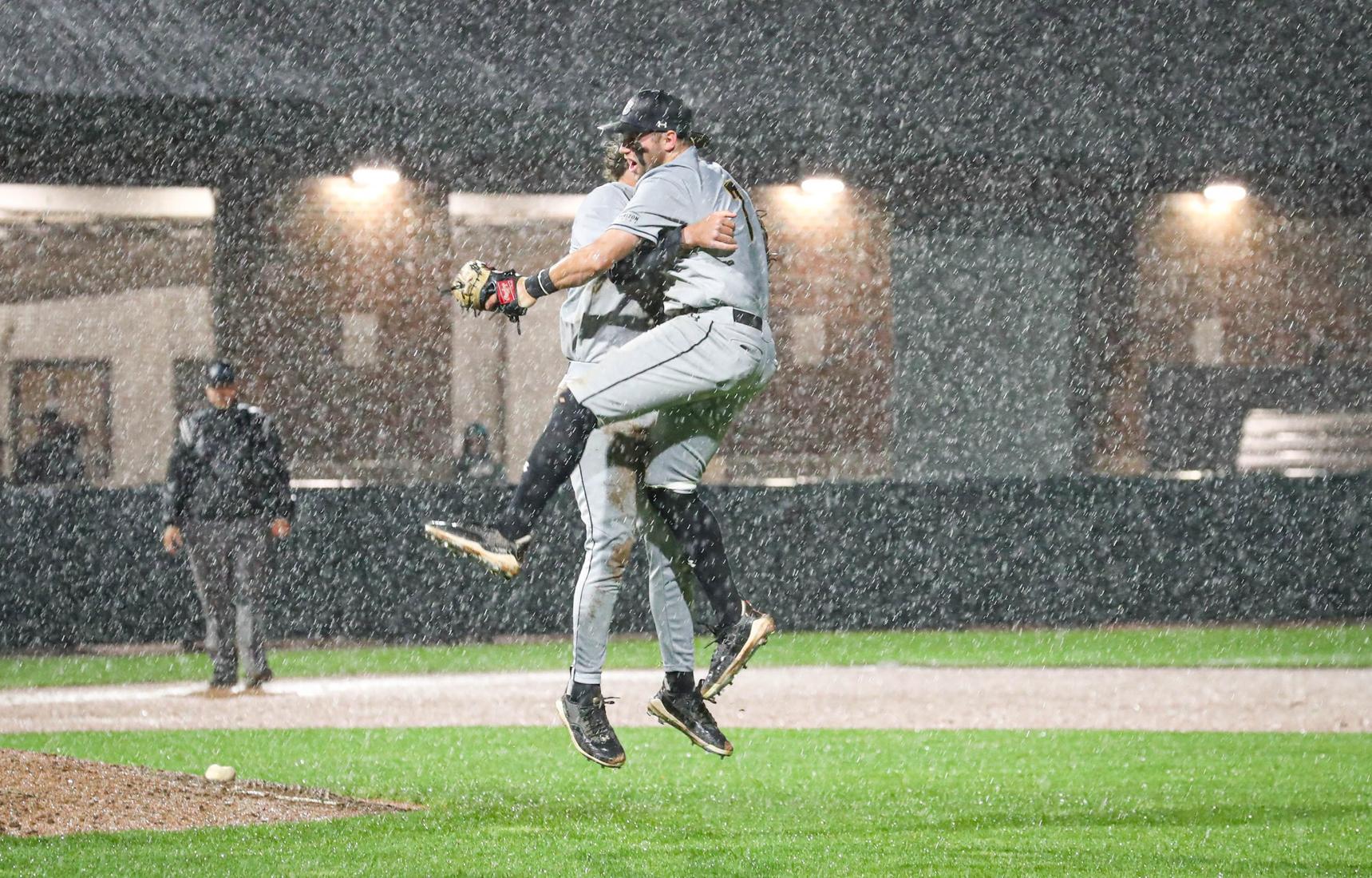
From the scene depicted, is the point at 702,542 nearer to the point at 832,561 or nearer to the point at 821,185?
the point at 832,561

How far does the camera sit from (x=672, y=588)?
5465 millimetres

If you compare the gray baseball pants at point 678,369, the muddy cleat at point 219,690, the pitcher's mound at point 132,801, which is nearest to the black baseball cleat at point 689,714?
the gray baseball pants at point 678,369

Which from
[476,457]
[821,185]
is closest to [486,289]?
[476,457]

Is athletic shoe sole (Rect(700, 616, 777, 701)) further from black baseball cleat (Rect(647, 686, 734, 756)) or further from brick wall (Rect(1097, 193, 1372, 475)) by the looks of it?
brick wall (Rect(1097, 193, 1372, 475))

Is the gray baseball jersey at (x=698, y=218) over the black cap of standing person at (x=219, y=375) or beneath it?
over

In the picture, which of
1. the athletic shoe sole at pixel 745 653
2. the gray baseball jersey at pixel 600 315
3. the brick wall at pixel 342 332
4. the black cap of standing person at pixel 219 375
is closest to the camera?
the gray baseball jersey at pixel 600 315

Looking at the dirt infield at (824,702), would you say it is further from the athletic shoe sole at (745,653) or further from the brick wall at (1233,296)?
the brick wall at (1233,296)

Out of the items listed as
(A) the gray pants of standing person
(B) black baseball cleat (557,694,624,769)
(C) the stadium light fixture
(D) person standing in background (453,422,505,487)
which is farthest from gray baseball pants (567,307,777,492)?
(C) the stadium light fixture

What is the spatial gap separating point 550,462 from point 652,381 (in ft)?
1.30

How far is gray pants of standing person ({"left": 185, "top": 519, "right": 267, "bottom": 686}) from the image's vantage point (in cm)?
1135

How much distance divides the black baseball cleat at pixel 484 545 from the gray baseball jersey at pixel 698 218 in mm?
809

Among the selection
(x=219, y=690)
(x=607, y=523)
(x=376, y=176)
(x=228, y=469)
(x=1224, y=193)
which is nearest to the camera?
(x=607, y=523)

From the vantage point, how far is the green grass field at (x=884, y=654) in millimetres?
13680

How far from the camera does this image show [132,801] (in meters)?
7.63
